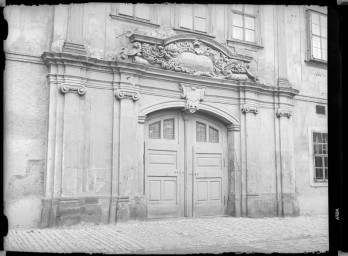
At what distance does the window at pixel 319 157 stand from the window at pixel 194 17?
4.06m

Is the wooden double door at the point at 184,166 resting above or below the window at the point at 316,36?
below

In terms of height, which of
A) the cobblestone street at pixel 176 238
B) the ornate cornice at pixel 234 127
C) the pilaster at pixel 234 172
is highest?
the ornate cornice at pixel 234 127

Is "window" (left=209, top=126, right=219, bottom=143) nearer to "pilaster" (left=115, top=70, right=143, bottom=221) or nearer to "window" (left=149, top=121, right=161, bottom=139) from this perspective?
"window" (left=149, top=121, right=161, bottom=139)

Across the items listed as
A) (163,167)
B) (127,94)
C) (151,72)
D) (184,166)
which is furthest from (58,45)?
(184,166)

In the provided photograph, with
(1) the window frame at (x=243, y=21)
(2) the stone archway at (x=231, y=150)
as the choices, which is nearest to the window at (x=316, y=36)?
(1) the window frame at (x=243, y=21)

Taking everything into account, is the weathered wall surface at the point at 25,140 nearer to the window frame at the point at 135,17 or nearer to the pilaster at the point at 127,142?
the pilaster at the point at 127,142

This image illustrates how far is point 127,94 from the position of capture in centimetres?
782

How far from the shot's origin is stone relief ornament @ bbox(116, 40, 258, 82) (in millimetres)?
8062

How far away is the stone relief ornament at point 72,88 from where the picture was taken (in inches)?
283

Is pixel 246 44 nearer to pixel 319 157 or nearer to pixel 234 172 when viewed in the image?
pixel 234 172

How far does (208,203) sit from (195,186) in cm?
52

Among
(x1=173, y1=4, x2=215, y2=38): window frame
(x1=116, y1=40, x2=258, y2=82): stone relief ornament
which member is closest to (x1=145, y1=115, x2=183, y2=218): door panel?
(x1=116, y1=40, x2=258, y2=82): stone relief ornament

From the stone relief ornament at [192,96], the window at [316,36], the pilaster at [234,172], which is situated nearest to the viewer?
the stone relief ornament at [192,96]

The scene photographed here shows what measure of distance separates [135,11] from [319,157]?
5819 millimetres
